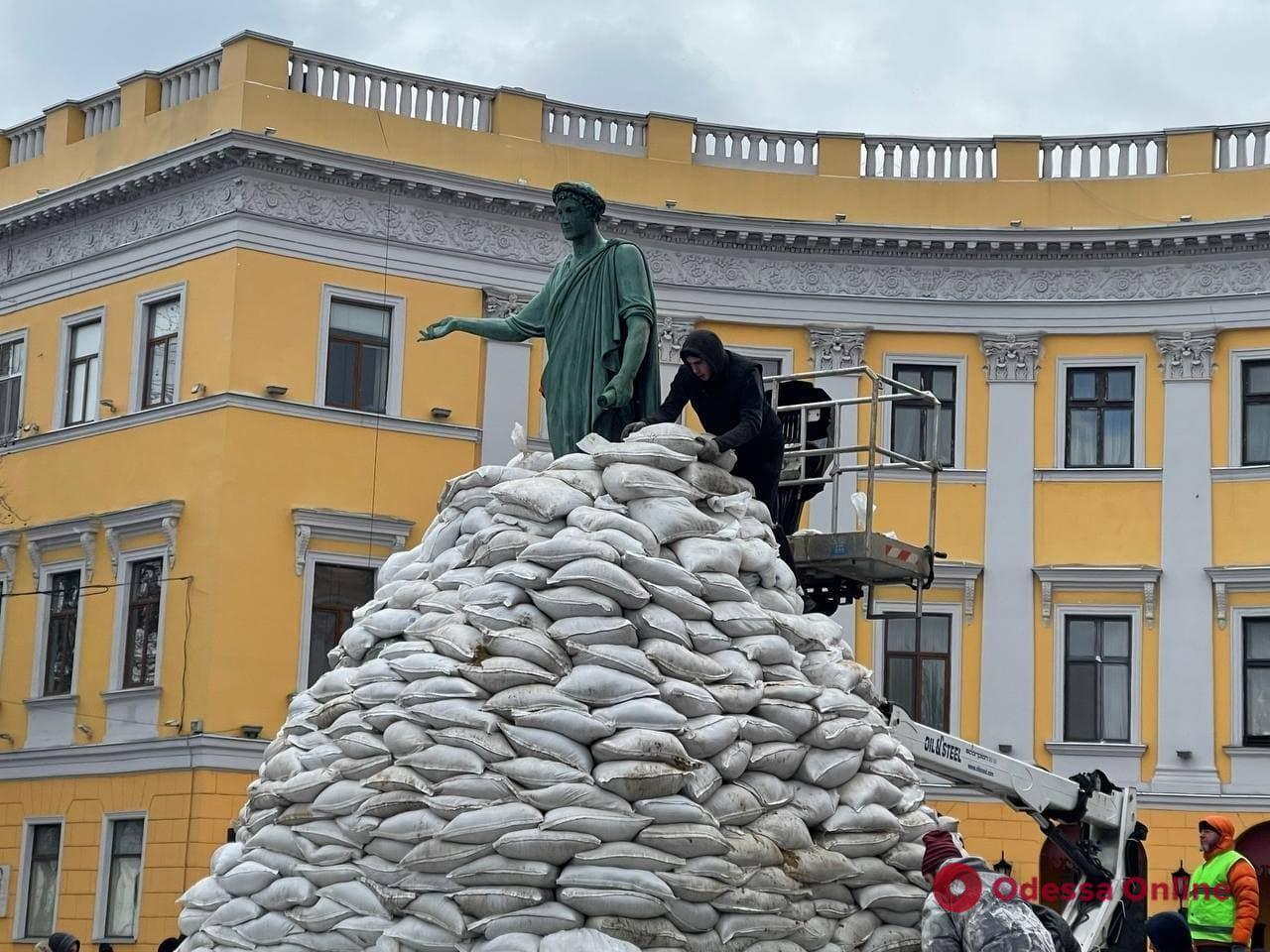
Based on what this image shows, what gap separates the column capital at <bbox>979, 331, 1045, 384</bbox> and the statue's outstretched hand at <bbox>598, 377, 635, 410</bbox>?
62.1 ft

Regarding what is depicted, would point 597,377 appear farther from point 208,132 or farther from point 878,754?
point 208,132

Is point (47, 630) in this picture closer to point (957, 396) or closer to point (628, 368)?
point (957, 396)

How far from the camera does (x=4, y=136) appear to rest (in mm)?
31703

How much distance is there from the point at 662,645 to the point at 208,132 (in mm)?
19635

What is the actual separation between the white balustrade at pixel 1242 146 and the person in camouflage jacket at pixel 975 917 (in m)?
23.1

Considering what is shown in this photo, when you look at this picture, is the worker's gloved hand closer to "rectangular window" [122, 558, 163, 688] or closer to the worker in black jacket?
the worker in black jacket

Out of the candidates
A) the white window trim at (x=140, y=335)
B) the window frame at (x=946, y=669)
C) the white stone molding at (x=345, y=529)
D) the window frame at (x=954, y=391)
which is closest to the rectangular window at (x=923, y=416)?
the window frame at (x=954, y=391)

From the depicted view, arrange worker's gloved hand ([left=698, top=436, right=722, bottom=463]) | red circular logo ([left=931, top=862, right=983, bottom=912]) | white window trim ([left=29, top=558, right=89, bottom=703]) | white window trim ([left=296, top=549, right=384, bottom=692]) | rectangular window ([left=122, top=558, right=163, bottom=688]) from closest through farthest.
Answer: red circular logo ([left=931, top=862, right=983, bottom=912]) < worker's gloved hand ([left=698, top=436, right=722, bottom=463]) < white window trim ([left=296, top=549, right=384, bottom=692]) < rectangular window ([left=122, top=558, right=163, bottom=688]) < white window trim ([left=29, top=558, right=89, bottom=703])

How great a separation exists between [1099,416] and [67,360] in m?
13.5

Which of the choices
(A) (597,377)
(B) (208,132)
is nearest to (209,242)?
(B) (208,132)

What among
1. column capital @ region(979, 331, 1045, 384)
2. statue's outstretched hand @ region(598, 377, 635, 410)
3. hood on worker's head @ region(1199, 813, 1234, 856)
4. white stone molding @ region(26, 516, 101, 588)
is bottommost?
hood on worker's head @ region(1199, 813, 1234, 856)

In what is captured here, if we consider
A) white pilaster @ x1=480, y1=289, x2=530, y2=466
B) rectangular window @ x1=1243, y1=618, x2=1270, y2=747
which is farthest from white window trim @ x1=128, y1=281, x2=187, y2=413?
rectangular window @ x1=1243, y1=618, x2=1270, y2=747

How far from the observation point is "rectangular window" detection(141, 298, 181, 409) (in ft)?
92.0

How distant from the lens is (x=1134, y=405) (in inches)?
1164
